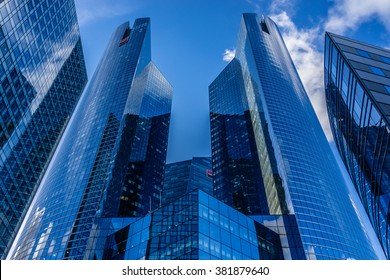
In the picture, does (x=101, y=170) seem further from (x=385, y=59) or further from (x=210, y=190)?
(x=385, y=59)

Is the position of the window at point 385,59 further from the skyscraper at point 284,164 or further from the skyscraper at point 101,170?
the skyscraper at point 101,170

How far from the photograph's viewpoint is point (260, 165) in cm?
15762

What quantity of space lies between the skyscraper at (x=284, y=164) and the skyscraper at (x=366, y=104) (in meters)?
37.4

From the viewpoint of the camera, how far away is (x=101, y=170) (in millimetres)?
138375

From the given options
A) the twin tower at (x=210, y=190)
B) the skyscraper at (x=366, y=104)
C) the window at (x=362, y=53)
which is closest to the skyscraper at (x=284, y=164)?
the twin tower at (x=210, y=190)

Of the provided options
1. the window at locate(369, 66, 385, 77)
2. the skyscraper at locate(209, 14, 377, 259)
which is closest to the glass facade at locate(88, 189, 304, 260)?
the skyscraper at locate(209, 14, 377, 259)

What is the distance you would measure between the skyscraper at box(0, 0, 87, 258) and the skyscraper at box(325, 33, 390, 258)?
187 feet

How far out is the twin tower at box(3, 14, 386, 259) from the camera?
5819cm

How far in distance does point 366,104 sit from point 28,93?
72.7 metres

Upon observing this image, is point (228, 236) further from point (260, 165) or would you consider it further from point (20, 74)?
point (260, 165)

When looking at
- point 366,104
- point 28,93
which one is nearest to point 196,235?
point 366,104

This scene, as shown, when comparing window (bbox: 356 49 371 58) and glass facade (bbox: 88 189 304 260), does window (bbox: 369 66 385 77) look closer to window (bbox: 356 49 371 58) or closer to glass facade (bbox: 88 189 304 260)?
window (bbox: 356 49 371 58)

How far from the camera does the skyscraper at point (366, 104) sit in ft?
106

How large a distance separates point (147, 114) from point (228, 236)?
466 feet
